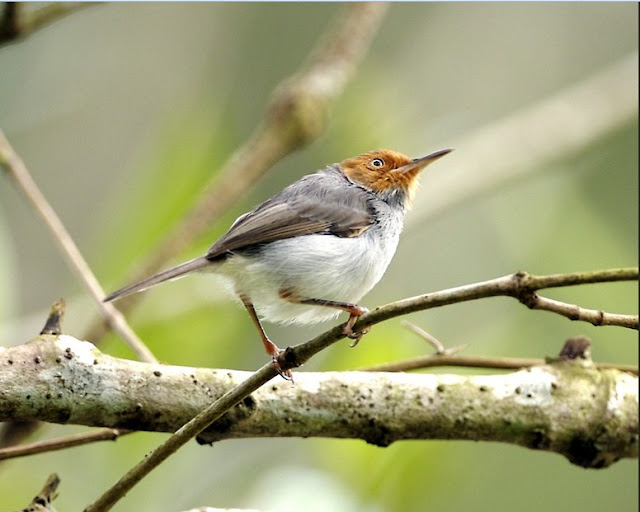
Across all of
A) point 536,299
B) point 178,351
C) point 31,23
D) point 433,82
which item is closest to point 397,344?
point 178,351

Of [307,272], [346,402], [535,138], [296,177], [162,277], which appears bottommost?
[346,402]

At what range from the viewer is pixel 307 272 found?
10.9 feet

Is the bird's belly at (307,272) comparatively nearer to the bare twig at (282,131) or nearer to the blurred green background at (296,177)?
the blurred green background at (296,177)

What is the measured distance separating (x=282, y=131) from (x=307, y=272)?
1.15 meters

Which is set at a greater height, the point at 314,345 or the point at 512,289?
the point at 314,345

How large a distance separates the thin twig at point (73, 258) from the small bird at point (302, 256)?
0.22m

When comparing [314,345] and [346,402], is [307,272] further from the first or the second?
[314,345]

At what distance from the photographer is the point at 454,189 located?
4.63 meters

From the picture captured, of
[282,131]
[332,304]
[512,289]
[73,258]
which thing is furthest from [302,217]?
[512,289]

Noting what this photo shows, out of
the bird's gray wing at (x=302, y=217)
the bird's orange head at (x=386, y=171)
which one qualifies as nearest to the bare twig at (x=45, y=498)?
the bird's gray wing at (x=302, y=217)

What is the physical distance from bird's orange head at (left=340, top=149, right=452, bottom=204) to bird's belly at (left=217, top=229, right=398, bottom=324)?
0.57 meters

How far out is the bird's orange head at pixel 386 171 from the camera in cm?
405

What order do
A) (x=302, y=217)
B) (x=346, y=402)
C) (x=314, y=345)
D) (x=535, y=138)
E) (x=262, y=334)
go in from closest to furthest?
(x=314, y=345), (x=346, y=402), (x=262, y=334), (x=302, y=217), (x=535, y=138)

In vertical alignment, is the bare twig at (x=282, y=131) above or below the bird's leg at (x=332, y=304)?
above
